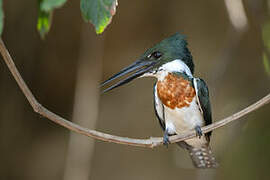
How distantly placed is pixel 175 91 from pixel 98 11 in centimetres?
118

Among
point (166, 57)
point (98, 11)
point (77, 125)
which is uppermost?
point (166, 57)

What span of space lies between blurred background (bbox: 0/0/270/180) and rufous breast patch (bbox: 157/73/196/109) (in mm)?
1305

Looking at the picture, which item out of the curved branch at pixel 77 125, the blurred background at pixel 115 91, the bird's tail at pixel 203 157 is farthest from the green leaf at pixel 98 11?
the blurred background at pixel 115 91

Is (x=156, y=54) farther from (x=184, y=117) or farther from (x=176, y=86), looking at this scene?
(x=184, y=117)

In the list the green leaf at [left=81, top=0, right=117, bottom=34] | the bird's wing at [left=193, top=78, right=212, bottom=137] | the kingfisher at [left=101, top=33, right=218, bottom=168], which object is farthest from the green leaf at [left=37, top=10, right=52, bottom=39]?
the bird's wing at [left=193, top=78, right=212, bottom=137]

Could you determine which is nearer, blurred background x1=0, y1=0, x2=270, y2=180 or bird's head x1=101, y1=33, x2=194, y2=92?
bird's head x1=101, y1=33, x2=194, y2=92

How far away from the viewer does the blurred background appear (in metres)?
3.84

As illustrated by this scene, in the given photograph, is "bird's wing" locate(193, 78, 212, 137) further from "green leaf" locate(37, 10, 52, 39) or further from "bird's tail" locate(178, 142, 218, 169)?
"green leaf" locate(37, 10, 52, 39)

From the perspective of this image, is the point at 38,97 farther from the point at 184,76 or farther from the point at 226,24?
the point at 184,76

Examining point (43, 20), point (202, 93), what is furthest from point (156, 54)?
point (43, 20)

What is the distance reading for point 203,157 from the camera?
2777 mm

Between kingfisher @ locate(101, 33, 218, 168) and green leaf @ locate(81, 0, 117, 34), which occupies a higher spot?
kingfisher @ locate(101, 33, 218, 168)

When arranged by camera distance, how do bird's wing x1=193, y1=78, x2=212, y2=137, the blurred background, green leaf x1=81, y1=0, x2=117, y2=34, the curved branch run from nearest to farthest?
green leaf x1=81, y1=0, x2=117, y2=34 → the curved branch → bird's wing x1=193, y1=78, x2=212, y2=137 → the blurred background

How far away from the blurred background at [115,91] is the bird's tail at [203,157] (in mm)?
935
